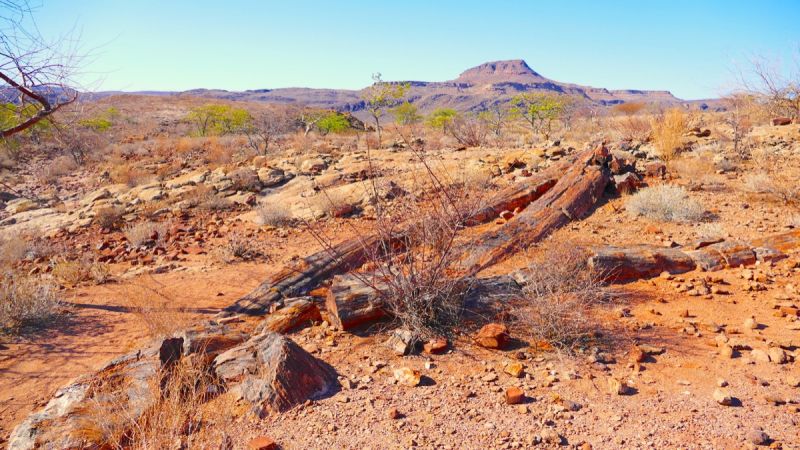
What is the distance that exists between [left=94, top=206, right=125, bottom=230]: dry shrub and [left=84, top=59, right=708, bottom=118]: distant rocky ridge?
326 feet

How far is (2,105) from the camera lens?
188 inches

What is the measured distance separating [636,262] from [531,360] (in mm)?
2151

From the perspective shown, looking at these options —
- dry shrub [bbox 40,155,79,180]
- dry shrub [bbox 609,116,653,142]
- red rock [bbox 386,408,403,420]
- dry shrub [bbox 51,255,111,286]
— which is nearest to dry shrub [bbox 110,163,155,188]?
dry shrub [bbox 40,155,79,180]

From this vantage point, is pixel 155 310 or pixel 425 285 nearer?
pixel 425 285

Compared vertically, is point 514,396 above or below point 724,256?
below

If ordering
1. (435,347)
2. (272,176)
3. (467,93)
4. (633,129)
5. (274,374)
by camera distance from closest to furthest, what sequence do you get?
(274,374), (435,347), (272,176), (633,129), (467,93)

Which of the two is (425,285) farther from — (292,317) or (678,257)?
(678,257)

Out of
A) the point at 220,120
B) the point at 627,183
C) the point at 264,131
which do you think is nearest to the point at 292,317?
the point at 627,183

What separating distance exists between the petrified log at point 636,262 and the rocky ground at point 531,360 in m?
0.12

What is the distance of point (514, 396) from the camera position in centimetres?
270

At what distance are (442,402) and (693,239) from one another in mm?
4530

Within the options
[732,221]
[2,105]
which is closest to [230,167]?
[2,105]

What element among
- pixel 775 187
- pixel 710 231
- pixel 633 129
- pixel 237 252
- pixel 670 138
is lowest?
pixel 237 252

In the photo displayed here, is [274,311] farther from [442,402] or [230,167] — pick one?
[230,167]
